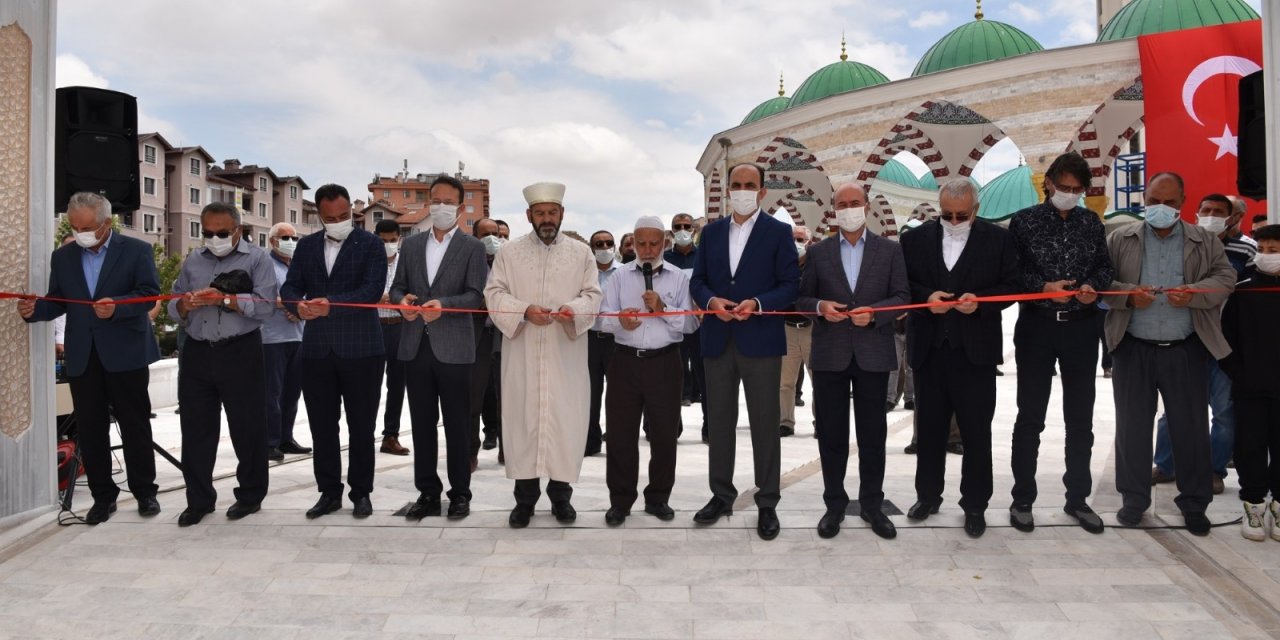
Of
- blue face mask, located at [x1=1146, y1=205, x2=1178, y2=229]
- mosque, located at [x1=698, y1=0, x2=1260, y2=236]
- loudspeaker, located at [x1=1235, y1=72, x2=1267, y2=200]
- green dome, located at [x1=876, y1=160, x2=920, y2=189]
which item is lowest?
blue face mask, located at [x1=1146, y1=205, x2=1178, y2=229]

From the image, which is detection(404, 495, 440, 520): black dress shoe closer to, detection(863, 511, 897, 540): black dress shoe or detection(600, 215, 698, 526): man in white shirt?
detection(600, 215, 698, 526): man in white shirt

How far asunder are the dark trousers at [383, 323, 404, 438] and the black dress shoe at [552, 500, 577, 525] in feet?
5.62

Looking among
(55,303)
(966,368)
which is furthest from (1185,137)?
(55,303)

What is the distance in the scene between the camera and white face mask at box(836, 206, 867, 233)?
402cm

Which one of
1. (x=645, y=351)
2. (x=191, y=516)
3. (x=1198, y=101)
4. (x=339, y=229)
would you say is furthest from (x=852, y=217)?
(x=1198, y=101)

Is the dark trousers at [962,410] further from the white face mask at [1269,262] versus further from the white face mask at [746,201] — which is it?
the white face mask at [1269,262]

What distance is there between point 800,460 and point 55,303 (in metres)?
4.52

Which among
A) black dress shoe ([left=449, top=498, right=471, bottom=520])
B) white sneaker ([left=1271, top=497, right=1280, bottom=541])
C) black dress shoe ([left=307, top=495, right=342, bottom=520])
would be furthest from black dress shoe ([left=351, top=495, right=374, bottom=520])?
white sneaker ([left=1271, top=497, right=1280, bottom=541])

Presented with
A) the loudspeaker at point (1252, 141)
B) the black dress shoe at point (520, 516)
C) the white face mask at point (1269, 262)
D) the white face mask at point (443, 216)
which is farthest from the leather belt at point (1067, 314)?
the white face mask at point (443, 216)

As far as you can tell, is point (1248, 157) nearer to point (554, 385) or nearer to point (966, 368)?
point (966, 368)

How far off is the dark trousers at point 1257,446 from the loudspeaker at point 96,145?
586cm

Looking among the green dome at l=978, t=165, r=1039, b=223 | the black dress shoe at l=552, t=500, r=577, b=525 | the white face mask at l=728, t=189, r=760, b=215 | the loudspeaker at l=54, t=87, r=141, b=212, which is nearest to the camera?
the white face mask at l=728, t=189, r=760, b=215

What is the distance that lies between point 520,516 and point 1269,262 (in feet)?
12.2

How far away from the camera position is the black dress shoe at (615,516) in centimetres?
414
